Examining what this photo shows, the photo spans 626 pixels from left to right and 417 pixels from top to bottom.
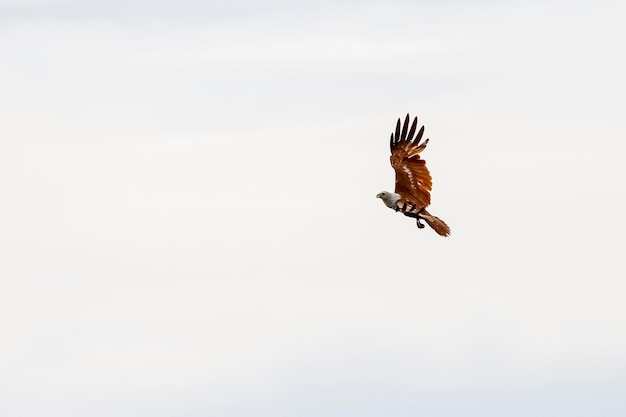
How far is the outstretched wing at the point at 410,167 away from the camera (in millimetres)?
51719

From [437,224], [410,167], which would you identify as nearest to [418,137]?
[410,167]

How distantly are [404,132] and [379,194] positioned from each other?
13.9 feet

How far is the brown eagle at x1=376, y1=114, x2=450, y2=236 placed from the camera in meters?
50.7

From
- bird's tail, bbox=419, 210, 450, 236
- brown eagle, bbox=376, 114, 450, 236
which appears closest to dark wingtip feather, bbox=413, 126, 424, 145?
brown eagle, bbox=376, 114, 450, 236

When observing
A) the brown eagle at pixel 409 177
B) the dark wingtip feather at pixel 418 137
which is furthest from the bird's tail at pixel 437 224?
the dark wingtip feather at pixel 418 137

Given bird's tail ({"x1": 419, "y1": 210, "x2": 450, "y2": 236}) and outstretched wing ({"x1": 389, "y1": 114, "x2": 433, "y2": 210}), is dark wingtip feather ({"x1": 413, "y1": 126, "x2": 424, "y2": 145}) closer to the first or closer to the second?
outstretched wing ({"x1": 389, "y1": 114, "x2": 433, "y2": 210})

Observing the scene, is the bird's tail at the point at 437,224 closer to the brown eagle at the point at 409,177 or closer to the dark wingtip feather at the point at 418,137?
the brown eagle at the point at 409,177

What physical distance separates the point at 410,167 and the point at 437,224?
236 inches

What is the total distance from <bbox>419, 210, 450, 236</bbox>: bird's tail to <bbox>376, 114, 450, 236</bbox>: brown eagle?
0.08 metres

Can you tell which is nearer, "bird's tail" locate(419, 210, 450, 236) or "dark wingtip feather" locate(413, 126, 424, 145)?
"bird's tail" locate(419, 210, 450, 236)

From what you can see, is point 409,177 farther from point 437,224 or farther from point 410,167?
point 437,224

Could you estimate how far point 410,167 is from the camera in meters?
52.9

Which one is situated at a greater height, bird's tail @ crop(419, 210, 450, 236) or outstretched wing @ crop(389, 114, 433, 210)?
outstretched wing @ crop(389, 114, 433, 210)

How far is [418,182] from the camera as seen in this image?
2056 inches
